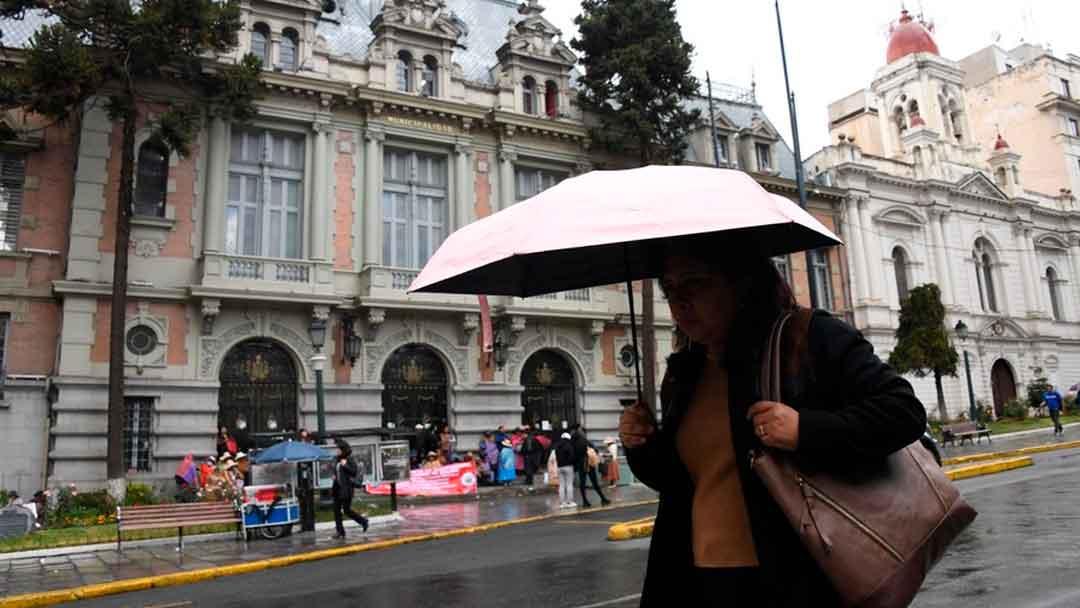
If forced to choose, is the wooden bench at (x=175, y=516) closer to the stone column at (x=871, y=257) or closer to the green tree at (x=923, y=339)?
the green tree at (x=923, y=339)

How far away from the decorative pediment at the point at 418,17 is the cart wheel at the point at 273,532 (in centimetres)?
1650

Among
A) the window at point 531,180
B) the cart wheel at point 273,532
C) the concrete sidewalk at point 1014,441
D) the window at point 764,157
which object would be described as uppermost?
the window at point 764,157

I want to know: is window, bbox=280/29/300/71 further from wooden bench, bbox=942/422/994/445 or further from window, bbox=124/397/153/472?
wooden bench, bbox=942/422/994/445

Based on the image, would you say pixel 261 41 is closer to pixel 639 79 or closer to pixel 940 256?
pixel 639 79

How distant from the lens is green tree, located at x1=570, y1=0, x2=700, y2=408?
2698 cm

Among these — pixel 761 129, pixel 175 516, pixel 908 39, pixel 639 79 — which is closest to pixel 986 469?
pixel 639 79

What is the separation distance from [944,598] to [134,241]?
20.6m

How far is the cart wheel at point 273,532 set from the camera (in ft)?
51.0

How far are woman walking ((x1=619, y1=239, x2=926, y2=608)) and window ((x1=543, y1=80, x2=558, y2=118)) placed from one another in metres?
26.6

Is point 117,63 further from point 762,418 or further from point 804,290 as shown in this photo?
point 804,290

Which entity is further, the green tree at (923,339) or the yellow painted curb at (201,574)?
the green tree at (923,339)

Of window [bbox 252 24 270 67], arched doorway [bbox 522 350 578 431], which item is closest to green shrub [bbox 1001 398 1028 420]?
arched doorway [bbox 522 350 578 431]

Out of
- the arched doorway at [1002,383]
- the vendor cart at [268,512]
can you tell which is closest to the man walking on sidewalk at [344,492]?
the vendor cart at [268,512]

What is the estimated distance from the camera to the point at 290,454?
15750 mm
